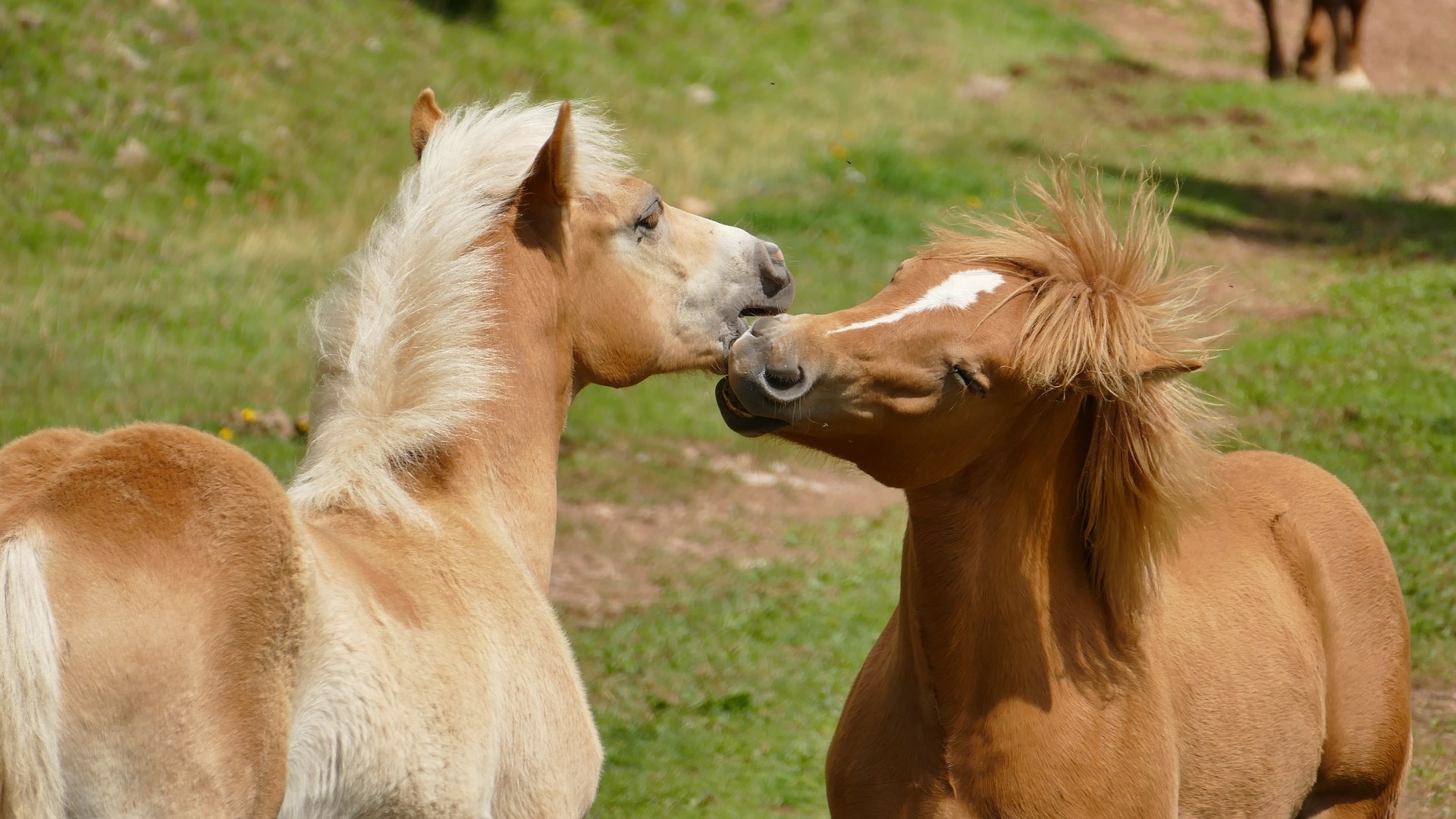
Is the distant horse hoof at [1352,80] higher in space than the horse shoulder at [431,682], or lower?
higher

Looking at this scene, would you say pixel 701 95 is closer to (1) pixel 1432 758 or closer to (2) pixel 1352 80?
(2) pixel 1352 80

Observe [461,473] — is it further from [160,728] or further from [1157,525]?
[1157,525]

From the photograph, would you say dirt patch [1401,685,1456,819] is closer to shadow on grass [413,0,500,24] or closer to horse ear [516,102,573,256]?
horse ear [516,102,573,256]

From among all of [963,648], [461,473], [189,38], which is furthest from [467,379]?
[189,38]

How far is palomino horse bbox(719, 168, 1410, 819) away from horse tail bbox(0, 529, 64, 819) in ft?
5.07

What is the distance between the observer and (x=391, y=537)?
2.88 m

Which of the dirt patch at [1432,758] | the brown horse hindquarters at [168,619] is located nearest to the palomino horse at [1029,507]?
the brown horse hindquarters at [168,619]

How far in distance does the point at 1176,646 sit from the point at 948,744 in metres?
0.80

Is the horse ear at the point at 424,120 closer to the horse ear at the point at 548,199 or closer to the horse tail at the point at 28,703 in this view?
the horse ear at the point at 548,199

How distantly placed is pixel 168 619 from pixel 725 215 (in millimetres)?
9117

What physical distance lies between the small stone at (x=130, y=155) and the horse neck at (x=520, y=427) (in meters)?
7.23

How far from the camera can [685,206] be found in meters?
10.9

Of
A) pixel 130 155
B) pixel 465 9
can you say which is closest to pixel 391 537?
pixel 130 155

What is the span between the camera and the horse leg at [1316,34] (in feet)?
57.6
